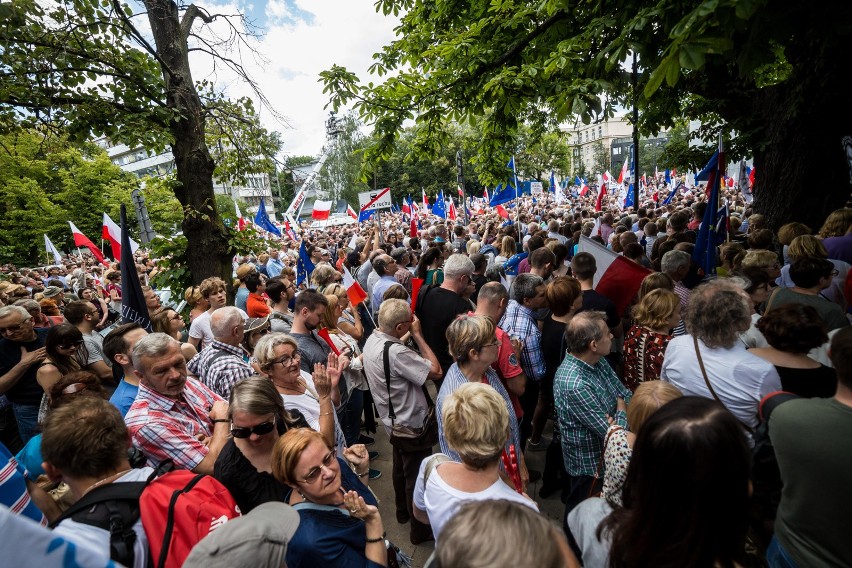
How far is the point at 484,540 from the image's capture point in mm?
1118

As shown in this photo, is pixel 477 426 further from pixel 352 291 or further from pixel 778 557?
pixel 352 291

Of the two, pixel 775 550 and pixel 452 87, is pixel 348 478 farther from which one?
pixel 452 87

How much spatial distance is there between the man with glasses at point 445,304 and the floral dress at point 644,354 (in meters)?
1.54

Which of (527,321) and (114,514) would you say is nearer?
(114,514)

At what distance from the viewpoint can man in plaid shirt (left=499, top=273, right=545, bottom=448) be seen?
160 inches

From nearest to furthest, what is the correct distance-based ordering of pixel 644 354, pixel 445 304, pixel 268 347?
pixel 268 347, pixel 644 354, pixel 445 304

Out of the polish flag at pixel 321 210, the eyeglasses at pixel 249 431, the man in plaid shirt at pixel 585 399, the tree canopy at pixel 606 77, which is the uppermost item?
the tree canopy at pixel 606 77

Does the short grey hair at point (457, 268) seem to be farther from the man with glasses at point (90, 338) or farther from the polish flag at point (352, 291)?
the man with glasses at point (90, 338)

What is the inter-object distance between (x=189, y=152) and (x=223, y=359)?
3.71 meters

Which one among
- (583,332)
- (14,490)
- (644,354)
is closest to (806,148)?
(644,354)

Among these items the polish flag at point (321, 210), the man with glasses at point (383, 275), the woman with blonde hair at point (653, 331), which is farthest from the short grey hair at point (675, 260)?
the polish flag at point (321, 210)

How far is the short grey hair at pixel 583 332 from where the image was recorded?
2818 millimetres

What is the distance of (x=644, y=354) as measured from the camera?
331 cm

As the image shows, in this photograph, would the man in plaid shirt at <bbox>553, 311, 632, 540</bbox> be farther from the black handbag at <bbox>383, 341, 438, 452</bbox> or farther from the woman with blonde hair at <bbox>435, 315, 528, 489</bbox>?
the black handbag at <bbox>383, 341, 438, 452</bbox>
